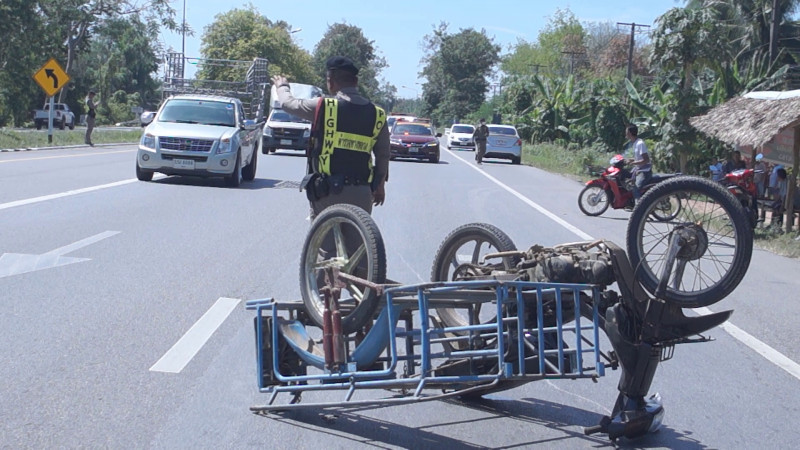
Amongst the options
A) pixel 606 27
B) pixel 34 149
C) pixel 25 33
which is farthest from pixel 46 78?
pixel 606 27

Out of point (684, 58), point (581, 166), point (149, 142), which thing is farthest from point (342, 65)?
point (581, 166)

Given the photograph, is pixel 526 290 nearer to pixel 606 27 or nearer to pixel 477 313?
pixel 477 313

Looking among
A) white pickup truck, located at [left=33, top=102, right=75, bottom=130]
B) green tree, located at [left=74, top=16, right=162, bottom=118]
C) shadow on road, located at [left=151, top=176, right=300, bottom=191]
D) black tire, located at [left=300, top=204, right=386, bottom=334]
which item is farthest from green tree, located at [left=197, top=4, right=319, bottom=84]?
black tire, located at [left=300, top=204, right=386, bottom=334]

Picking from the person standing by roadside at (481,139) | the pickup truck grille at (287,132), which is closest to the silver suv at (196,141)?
the pickup truck grille at (287,132)

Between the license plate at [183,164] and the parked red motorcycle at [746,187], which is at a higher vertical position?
the parked red motorcycle at [746,187]

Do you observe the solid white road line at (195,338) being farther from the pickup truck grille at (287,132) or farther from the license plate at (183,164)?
the pickup truck grille at (287,132)

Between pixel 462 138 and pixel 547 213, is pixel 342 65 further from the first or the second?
pixel 462 138

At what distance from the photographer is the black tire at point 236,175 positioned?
1964cm

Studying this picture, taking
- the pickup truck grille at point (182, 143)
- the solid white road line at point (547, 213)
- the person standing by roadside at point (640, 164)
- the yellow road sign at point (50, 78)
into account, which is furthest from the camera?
the yellow road sign at point (50, 78)

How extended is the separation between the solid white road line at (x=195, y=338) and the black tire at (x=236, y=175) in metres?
11.4

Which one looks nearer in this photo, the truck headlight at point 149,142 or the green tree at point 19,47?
the truck headlight at point 149,142

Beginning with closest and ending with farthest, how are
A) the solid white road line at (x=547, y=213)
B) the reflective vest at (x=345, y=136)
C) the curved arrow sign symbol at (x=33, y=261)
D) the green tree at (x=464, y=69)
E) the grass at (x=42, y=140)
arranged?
the reflective vest at (x=345, y=136), the curved arrow sign symbol at (x=33, y=261), the solid white road line at (x=547, y=213), the grass at (x=42, y=140), the green tree at (x=464, y=69)

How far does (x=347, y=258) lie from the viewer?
17.6 ft

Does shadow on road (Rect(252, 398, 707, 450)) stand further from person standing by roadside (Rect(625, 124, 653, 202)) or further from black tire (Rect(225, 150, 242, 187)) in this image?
black tire (Rect(225, 150, 242, 187))
